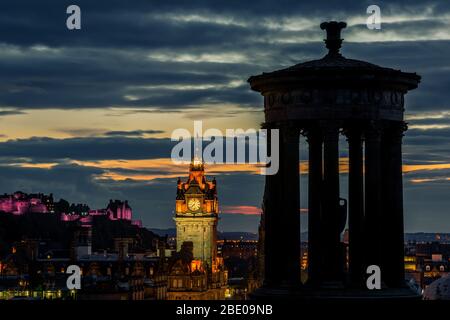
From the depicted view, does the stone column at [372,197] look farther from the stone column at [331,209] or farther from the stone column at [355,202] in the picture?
the stone column at [331,209]

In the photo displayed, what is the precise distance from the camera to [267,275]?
155 ft

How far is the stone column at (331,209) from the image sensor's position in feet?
150

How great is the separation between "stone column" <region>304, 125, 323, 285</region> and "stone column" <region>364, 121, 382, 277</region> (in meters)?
1.40

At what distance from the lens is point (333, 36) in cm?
4800

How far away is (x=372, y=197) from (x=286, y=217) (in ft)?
8.22

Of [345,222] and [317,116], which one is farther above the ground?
[317,116]

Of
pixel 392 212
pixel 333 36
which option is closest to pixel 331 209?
pixel 392 212

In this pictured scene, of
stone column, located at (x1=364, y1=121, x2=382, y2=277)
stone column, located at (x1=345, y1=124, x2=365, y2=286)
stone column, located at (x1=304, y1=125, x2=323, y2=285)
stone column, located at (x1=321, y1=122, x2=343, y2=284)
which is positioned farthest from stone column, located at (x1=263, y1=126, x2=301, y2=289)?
stone column, located at (x1=364, y1=121, x2=382, y2=277)

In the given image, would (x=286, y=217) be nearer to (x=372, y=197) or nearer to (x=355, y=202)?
(x=355, y=202)

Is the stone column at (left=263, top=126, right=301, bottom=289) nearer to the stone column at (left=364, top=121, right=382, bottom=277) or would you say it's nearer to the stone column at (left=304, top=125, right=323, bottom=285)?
the stone column at (left=304, top=125, right=323, bottom=285)
